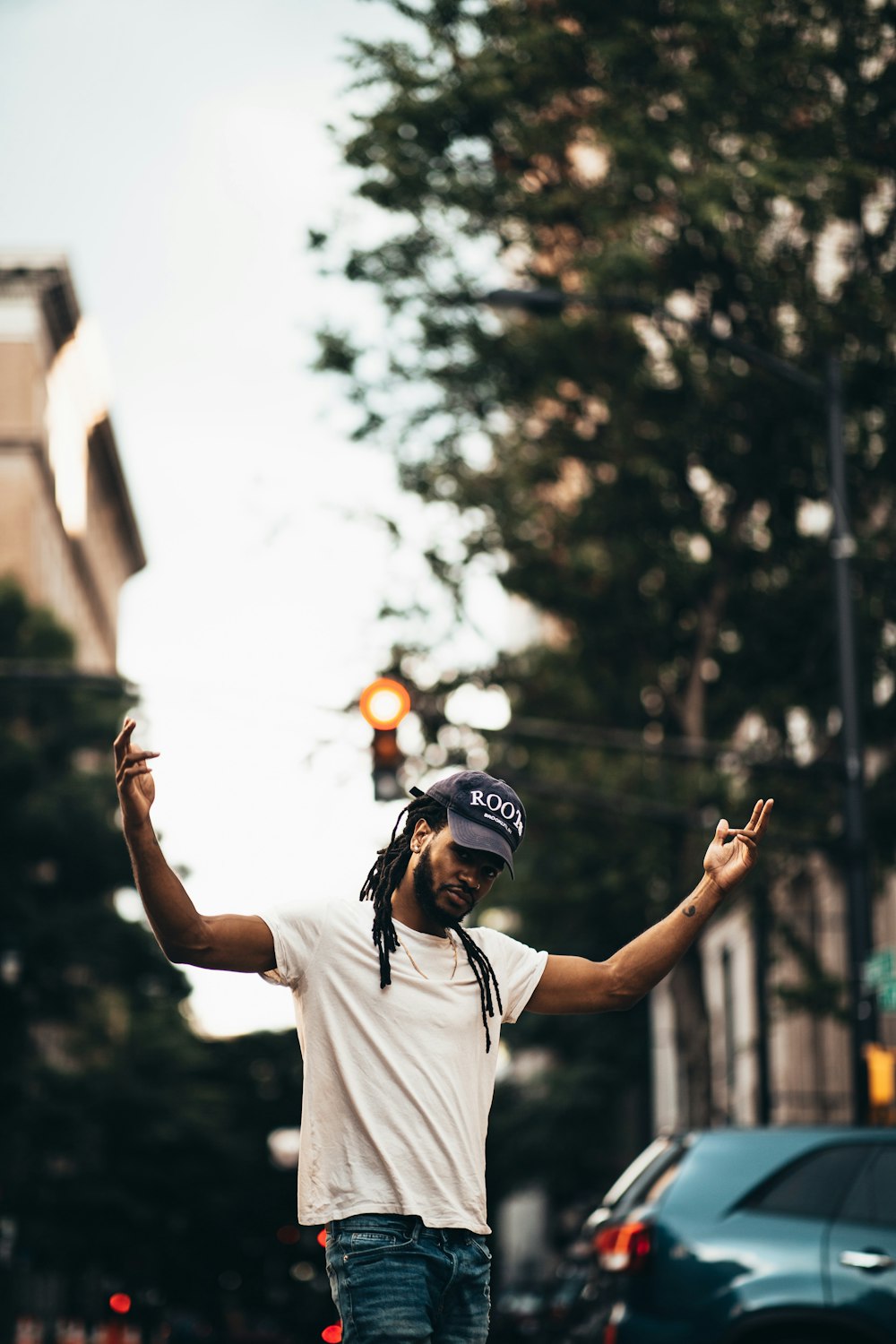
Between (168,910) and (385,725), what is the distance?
944 centimetres

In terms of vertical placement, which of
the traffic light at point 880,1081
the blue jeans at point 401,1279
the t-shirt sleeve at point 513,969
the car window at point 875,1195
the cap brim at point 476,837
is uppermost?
the traffic light at point 880,1081

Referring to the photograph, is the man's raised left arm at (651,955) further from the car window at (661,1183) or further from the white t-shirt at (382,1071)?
the car window at (661,1183)

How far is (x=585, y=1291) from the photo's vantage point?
966cm

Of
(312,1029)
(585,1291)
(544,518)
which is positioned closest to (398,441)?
(544,518)

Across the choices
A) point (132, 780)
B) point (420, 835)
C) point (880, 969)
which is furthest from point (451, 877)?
point (880, 969)

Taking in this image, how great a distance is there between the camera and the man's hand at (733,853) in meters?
4.53

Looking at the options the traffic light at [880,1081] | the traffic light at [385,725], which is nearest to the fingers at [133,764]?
the traffic light at [385,725]

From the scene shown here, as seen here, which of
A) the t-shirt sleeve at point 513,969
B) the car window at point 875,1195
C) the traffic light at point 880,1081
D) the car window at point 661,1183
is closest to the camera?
the t-shirt sleeve at point 513,969

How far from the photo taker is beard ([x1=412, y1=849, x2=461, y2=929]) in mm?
4309

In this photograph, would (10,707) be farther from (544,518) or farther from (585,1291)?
(585,1291)

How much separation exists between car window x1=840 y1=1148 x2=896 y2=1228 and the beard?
4.77 m

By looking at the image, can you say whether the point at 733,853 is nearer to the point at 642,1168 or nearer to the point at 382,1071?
the point at 382,1071

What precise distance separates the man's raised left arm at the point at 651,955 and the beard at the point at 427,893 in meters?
0.38

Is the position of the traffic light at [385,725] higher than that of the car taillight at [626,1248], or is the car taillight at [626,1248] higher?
the traffic light at [385,725]
